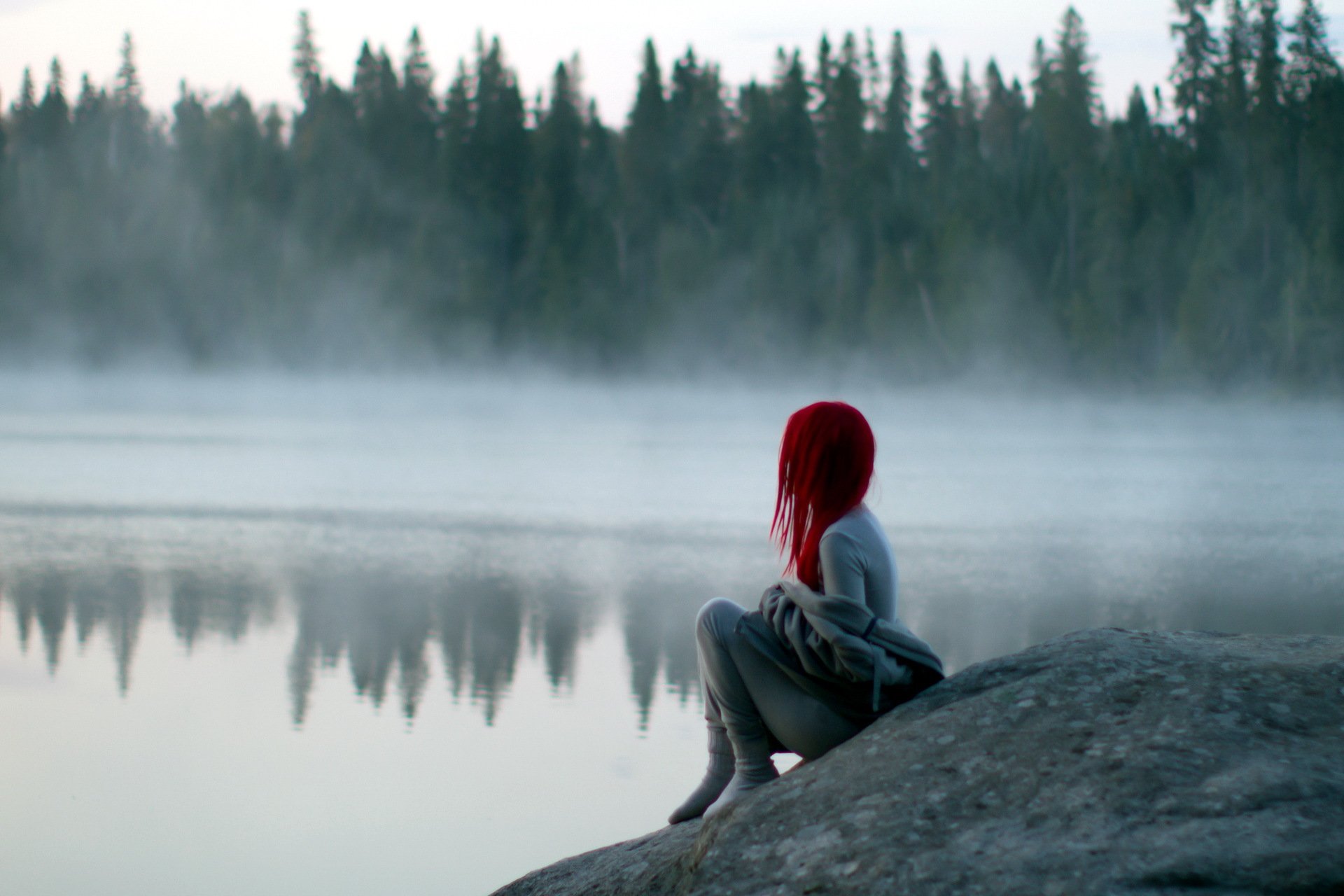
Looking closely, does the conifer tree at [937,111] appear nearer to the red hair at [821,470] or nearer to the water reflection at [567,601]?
the water reflection at [567,601]

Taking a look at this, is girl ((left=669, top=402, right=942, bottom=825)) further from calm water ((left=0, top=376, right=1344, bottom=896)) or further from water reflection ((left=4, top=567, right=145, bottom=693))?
water reflection ((left=4, top=567, right=145, bottom=693))

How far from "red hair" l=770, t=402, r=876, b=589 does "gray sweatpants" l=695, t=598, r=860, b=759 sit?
208mm

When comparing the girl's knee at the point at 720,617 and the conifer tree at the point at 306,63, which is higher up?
the conifer tree at the point at 306,63

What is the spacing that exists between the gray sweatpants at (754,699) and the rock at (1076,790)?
9cm

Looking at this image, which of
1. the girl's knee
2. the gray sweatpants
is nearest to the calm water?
the gray sweatpants

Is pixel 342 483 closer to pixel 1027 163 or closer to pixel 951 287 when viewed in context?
pixel 951 287

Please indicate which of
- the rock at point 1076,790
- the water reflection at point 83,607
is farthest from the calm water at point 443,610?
the rock at point 1076,790

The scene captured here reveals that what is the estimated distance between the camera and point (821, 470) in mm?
2809

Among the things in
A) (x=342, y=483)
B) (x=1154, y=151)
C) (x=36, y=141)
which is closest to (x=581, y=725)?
(x=342, y=483)

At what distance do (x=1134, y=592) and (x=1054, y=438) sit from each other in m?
20.3

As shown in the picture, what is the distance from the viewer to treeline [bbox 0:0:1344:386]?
41750mm

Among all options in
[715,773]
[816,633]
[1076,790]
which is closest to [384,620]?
[715,773]

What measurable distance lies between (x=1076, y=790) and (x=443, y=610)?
8.24m

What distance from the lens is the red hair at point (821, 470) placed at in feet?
9.18
